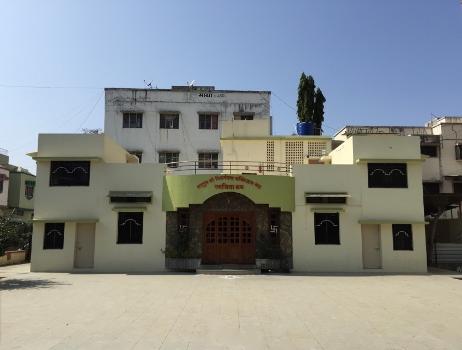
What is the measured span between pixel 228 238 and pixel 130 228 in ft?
14.9

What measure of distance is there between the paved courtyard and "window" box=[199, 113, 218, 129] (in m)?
17.6

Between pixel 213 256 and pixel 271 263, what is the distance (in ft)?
8.80

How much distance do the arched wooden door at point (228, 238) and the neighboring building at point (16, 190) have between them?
2502 centimetres

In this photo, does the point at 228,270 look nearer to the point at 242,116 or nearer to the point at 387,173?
the point at 387,173

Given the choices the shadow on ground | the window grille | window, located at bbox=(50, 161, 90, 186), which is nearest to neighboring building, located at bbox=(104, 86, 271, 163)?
the window grille

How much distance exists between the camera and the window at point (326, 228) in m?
19.5

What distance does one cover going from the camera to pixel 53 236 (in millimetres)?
19562

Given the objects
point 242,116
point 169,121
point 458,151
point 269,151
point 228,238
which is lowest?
point 228,238

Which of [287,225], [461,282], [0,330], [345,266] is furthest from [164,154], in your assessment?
[0,330]

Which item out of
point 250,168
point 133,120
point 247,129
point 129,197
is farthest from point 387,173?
point 133,120

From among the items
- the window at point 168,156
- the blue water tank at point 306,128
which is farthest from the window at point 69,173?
the blue water tank at point 306,128

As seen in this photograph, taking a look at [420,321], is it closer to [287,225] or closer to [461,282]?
[461,282]

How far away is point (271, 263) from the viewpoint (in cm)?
1922

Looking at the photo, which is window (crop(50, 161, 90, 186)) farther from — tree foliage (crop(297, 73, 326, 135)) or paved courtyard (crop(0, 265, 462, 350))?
tree foliage (crop(297, 73, 326, 135))
